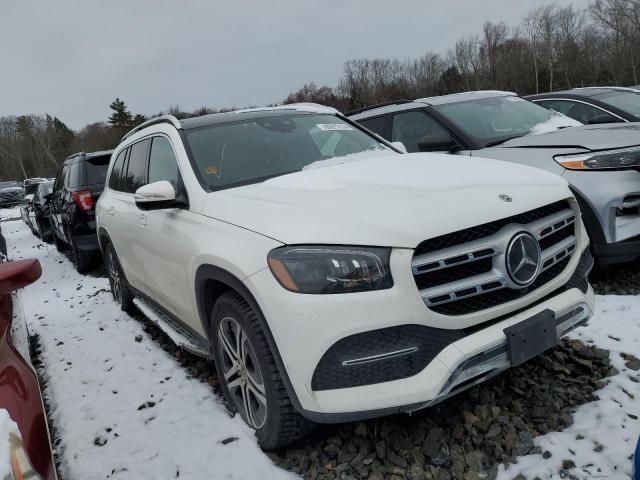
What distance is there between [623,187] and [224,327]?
9.94ft

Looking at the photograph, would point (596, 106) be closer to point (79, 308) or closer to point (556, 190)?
point (556, 190)

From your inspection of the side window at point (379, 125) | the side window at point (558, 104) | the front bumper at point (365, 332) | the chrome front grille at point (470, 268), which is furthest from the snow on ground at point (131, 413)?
the side window at point (558, 104)

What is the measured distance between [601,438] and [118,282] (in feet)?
14.1

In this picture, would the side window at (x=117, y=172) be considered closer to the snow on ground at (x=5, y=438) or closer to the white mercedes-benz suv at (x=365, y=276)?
the white mercedes-benz suv at (x=365, y=276)

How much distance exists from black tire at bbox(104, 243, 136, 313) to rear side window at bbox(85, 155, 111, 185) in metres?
2.33

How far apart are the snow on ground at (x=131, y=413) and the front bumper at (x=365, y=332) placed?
2.09 ft

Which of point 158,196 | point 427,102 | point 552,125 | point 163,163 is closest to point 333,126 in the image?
point 163,163

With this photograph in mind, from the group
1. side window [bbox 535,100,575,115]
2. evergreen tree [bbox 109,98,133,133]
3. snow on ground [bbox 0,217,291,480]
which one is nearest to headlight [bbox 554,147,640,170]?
snow on ground [bbox 0,217,291,480]

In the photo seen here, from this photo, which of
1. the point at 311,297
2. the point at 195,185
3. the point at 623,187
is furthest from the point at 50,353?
the point at 623,187

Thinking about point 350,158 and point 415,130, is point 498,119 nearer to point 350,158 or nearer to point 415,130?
point 415,130

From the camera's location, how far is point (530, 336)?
2119mm

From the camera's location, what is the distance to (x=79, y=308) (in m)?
5.68

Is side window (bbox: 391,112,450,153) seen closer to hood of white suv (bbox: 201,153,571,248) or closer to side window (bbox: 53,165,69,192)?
hood of white suv (bbox: 201,153,571,248)

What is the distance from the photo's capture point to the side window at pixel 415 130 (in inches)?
197
